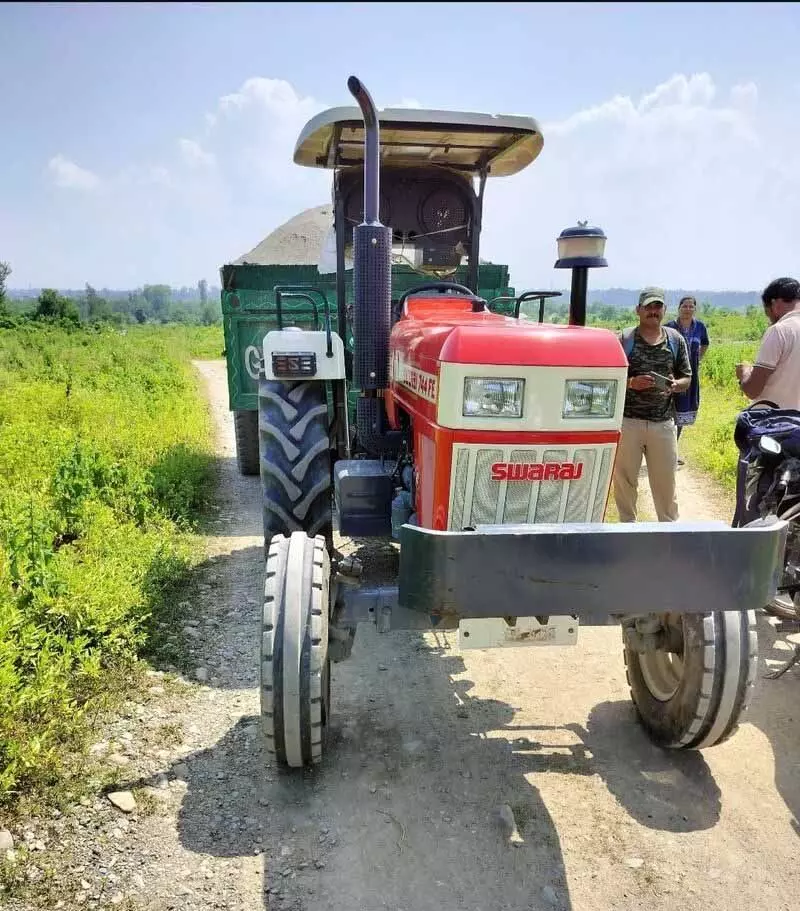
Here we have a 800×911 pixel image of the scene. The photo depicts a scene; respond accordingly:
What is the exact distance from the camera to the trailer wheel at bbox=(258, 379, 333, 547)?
12.6 ft

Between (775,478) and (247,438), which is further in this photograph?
(247,438)

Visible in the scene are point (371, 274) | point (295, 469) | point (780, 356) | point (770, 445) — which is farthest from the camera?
point (780, 356)

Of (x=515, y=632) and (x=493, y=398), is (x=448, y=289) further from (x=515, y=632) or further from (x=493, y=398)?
(x=515, y=632)

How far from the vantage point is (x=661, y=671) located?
3.28m

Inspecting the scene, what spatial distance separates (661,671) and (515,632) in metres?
1.12

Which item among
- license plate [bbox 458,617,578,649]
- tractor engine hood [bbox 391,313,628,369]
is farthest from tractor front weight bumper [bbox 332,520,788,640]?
tractor engine hood [bbox 391,313,628,369]

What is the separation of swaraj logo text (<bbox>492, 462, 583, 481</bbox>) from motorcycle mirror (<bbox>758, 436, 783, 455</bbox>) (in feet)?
4.75

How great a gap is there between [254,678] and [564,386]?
7.16 feet

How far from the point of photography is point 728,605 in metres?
2.34

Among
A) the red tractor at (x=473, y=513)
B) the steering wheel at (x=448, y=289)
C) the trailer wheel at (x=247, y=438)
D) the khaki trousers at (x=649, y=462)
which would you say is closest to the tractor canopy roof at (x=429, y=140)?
the red tractor at (x=473, y=513)

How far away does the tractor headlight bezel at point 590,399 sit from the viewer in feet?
8.70

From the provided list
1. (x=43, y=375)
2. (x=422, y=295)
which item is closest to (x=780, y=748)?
(x=422, y=295)

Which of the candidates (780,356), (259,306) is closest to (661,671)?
(780,356)

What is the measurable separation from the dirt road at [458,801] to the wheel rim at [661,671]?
23 cm
